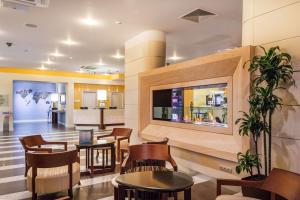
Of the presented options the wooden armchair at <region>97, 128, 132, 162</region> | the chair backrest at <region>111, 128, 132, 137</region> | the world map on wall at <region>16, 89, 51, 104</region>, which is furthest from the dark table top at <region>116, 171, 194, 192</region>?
the world map on wall at <region>16, 89, 51, 104</region>

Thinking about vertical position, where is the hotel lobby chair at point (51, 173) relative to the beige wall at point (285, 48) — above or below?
below

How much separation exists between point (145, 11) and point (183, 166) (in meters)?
2.95

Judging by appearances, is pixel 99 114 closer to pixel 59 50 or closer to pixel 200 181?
pixel 59 50

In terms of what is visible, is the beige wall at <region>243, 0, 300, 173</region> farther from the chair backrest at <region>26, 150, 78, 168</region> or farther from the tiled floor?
the chair backrest at <region>26, 150, 78, 168</region>

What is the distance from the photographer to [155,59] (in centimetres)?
584

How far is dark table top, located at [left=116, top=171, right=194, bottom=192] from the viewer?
1.96 meters

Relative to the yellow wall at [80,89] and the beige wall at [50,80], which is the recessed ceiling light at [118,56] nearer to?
the beige wall at [50,80]

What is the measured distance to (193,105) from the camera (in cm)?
454

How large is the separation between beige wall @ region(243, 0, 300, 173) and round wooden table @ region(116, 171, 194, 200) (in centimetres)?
119

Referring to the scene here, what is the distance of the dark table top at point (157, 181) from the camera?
77.0 inches

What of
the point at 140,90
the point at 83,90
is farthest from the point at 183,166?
the point at 83,90

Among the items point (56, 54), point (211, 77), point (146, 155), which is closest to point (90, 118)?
point (56, 54)

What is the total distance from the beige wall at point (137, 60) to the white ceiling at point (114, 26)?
24cm

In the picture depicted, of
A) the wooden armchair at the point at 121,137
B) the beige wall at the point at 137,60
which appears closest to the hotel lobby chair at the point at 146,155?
the wooden armchair at the point at 121,137
